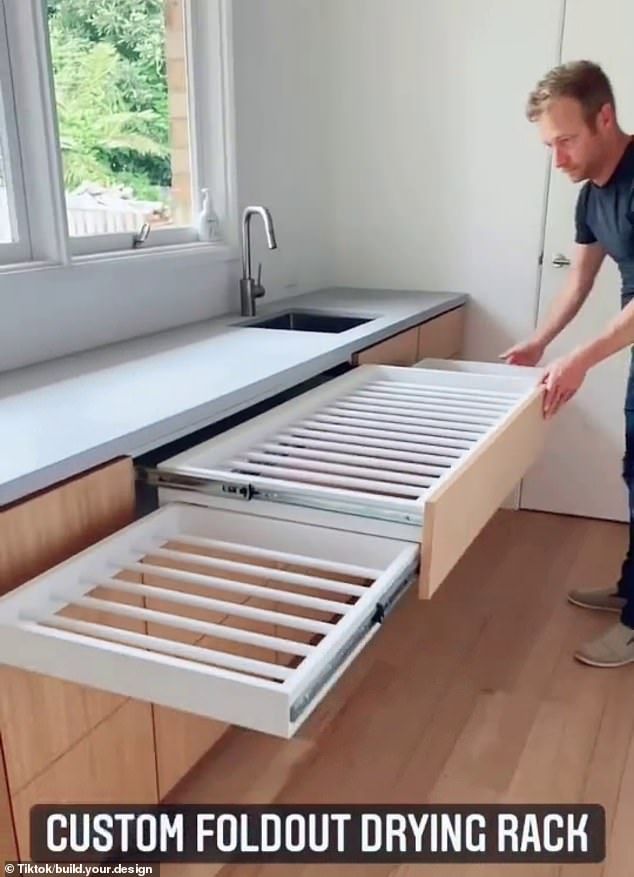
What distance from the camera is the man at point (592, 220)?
1.91m

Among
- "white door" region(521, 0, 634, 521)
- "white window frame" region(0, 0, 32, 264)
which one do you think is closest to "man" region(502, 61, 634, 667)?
"white door" region(521, 0, 634, 521)

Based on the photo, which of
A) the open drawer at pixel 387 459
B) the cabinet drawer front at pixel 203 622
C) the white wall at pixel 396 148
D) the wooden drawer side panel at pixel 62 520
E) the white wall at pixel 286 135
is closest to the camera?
the cabinet drawer front at pixel 203 622

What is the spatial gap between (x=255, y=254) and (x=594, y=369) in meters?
1.33

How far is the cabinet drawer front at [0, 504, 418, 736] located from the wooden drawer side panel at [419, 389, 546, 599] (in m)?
0.05

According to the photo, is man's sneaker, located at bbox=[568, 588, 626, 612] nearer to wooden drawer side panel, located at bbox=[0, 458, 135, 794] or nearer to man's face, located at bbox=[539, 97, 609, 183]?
man's face, located at bbox=[539, 97, 609, 183]

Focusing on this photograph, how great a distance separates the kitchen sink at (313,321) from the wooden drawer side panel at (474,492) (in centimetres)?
106

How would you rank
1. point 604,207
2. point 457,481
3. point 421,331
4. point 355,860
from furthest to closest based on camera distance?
point 421,331 → point 604,207 → point 355,860 → point 457,481

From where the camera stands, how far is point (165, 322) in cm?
242

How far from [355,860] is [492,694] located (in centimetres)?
66

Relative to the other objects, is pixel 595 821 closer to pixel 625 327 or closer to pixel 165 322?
pixel 625 327

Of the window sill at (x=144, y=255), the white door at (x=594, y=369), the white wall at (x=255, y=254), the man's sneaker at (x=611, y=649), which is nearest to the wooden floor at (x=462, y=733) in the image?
the man's sneaker at (x=611, y=649)

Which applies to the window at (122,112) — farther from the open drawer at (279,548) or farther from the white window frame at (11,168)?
the open drawer at (279,548)

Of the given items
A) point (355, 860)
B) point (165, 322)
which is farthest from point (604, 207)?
point (355, 860)

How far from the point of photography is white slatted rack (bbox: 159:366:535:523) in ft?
4.41
